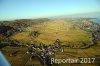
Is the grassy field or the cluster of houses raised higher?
the grassy field

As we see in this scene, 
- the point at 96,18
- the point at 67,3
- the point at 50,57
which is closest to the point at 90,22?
the point at 96,18

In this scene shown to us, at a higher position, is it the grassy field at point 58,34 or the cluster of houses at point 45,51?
the grassy field at point 58,34

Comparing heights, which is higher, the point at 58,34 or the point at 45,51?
the point at 58,34

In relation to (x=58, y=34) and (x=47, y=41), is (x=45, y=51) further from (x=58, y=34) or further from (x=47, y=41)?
(x=58, y=34)

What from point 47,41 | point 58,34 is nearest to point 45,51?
point 47,41

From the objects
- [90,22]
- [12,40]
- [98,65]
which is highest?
[90,22]

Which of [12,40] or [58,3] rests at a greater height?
[58,3]

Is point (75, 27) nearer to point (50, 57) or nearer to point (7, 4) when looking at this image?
point (50, 57)

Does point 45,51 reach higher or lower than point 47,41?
lower

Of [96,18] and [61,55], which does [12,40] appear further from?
[96,18]
